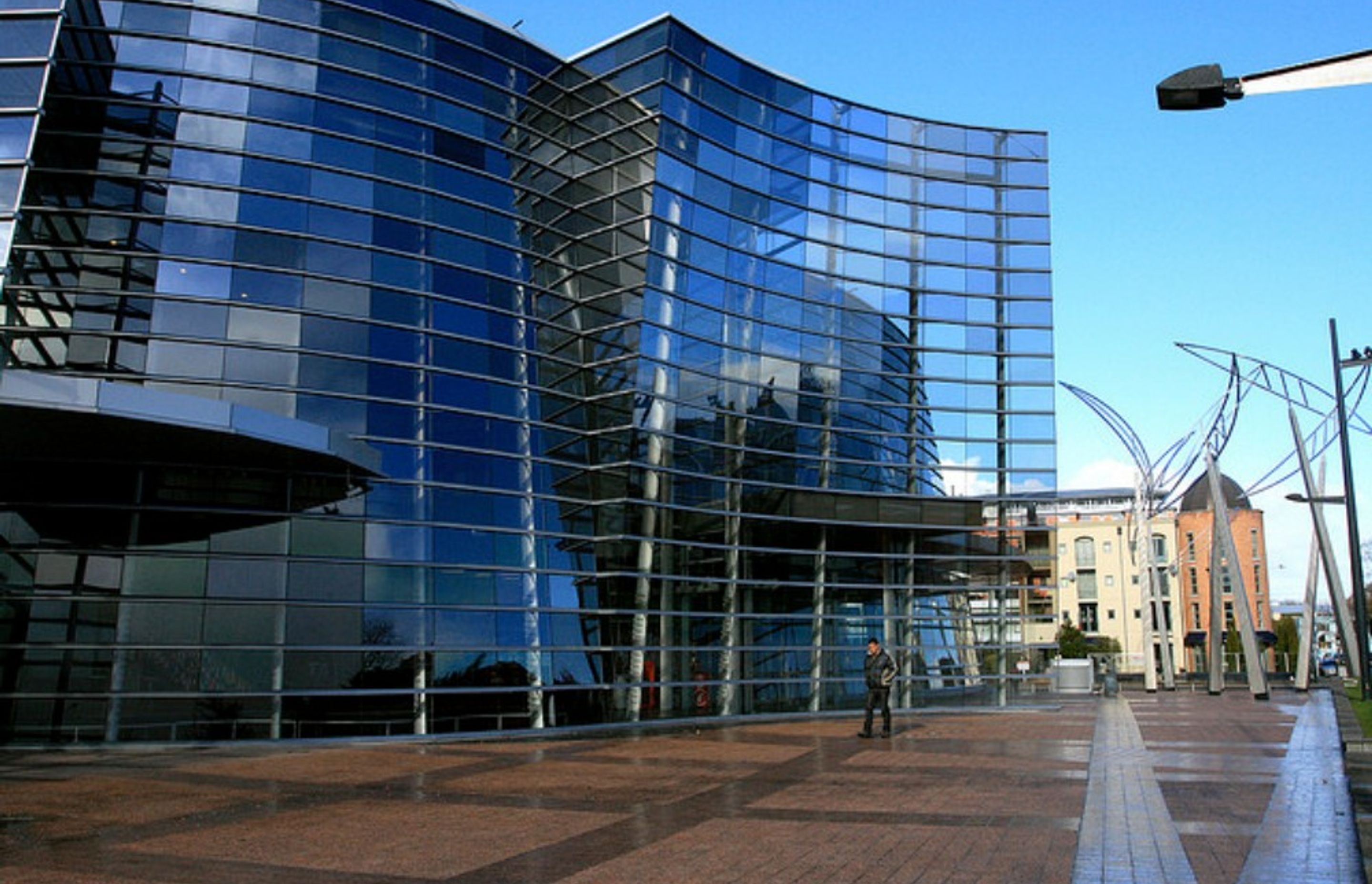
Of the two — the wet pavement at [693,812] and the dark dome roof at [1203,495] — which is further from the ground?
the dark dome roof at [1203,495]

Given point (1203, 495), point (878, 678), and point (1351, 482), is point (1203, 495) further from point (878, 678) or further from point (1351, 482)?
point (878, 678)

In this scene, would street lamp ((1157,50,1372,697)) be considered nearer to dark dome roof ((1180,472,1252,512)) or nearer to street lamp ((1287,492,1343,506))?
street lamp ((1287,492,1343,506))

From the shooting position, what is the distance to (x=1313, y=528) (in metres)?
38.3

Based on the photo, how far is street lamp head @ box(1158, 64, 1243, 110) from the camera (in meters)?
5.49

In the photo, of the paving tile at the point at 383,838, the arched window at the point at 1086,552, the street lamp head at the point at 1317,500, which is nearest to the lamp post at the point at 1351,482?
the street lamp head at the point at 1317,500

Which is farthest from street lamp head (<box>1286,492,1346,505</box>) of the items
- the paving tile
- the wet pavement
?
the paving tile

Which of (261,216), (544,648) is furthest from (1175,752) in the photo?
(261,216)

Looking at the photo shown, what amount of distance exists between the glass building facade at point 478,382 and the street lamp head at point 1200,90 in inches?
569

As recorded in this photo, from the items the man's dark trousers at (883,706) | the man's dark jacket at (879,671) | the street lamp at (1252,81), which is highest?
the street lamp at (1252,81)

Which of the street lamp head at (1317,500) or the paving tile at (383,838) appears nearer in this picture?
the paving tile at (383,838)

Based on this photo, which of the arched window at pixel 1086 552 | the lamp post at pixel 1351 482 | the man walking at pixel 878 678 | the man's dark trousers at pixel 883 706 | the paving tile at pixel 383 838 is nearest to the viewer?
the paving tile at pixel 383 838

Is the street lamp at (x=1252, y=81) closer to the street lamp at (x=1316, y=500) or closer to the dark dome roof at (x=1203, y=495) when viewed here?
the street lamp at (x=1316, y=500)

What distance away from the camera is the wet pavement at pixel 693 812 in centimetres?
854

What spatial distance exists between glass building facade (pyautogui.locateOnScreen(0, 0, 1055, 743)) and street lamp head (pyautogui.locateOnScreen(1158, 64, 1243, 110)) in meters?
14.5
